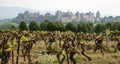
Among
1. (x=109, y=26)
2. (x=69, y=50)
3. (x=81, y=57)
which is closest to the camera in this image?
(x=69, y=50)

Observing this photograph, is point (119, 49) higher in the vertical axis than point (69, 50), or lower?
lower

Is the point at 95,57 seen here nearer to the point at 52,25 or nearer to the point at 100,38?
the point at 100,38

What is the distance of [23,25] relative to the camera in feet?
245

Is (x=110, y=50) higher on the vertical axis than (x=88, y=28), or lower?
higher

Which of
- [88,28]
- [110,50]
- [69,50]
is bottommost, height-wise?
A: [88,28]

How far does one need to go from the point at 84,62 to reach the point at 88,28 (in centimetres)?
5331

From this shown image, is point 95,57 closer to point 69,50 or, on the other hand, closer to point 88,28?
point 69,50

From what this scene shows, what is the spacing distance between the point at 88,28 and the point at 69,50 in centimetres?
5587

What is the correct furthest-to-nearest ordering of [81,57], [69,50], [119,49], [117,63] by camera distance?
[119,49], [81,57], [117,63], [69,50]

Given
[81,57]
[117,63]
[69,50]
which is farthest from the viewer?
[81,57]

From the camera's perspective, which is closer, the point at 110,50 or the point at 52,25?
the point at 110,50

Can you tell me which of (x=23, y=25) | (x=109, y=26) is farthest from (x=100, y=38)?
(x=23, y=25)

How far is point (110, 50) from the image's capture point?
86.5 ft

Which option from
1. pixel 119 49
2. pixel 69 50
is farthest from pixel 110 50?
pixel 69 50
